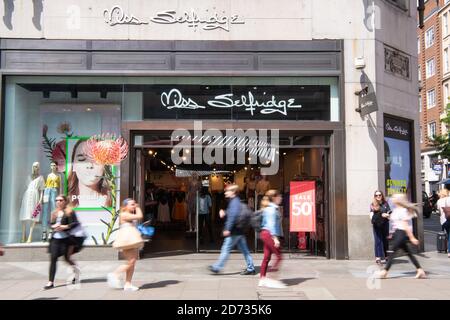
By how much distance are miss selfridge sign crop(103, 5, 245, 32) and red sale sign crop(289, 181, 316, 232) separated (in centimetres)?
439

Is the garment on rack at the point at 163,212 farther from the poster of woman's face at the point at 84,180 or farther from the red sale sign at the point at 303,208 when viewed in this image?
the red sale sign at the point at 303,208

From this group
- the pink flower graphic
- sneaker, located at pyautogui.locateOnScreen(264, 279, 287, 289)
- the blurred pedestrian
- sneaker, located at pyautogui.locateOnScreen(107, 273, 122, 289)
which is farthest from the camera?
the blurred pedestrian

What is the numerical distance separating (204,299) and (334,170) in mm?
5529

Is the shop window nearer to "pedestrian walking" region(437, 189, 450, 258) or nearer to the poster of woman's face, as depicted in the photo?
"pedestrian walking" region(437, 189, 450, 258)

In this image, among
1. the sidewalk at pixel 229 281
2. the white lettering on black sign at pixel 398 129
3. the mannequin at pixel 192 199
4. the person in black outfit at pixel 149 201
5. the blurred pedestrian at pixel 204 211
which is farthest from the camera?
the mannequin at pixel 192 199

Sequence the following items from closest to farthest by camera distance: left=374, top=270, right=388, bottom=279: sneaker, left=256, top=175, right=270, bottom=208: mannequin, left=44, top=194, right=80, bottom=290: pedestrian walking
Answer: left=44, top=194, right=80, bottom=290: pedestrian walking → left=374, top=270, right=388, bottom=279: sneaker → left=256, top=175, right=270, bottom=208: mannequin

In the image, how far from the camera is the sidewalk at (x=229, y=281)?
23.7ft

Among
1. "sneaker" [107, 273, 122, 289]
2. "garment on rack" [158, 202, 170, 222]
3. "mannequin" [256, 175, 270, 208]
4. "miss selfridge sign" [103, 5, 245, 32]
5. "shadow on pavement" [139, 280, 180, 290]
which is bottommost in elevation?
"shadow on pavement" [139, 280, 180, 290]

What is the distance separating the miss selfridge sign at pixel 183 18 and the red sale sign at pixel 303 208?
14.4ft

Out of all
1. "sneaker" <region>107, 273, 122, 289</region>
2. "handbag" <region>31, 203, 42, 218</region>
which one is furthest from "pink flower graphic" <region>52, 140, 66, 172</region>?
"sneaker" <region>107, 273, 122, 289</region>

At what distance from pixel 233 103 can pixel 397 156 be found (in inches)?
187

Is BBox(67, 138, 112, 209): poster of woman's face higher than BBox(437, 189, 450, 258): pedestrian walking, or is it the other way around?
BBox(67, 138, 112, 209): poster of woman's face

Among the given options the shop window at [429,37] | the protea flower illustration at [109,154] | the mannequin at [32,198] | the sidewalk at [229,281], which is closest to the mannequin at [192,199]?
the protea flower illustration at [109,154]

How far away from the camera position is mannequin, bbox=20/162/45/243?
1141 centimetres
